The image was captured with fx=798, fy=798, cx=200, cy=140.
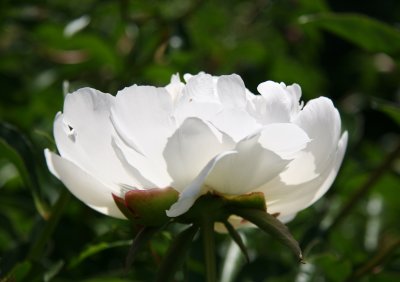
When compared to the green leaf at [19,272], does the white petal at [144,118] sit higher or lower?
higher

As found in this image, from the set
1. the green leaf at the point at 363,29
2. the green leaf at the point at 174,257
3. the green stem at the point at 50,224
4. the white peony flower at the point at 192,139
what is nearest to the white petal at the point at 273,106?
the white peony flower at the point at 192,139

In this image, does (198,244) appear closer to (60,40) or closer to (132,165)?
(132,165)

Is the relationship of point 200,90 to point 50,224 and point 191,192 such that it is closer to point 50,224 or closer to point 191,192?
point 191,192

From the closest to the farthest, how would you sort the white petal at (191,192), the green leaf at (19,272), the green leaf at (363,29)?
1. the white petal at (191,192)
2. the green leaf at (19,272)
3. the green leaf at (363,29)

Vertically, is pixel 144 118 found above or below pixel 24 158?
above

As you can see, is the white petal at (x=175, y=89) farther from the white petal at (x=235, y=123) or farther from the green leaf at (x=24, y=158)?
the green leaf at (x=24, y=158)

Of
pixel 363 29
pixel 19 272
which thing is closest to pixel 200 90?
pixel 19 272

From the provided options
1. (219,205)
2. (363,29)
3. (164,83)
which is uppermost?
(219,205)
